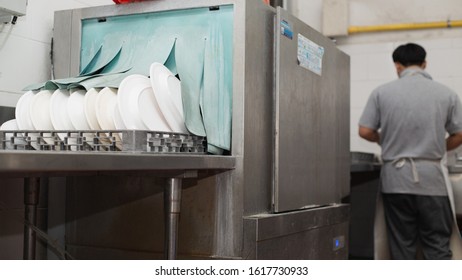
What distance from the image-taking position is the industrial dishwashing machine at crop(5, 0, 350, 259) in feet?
5.04

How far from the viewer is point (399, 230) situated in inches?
112

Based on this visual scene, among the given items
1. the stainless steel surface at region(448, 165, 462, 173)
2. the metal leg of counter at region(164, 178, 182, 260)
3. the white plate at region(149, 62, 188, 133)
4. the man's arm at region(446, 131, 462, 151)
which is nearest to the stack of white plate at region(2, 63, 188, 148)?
the white plate at region(149, 62, 188, 133)

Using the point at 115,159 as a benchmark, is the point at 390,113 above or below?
above

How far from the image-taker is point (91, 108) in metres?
1.43

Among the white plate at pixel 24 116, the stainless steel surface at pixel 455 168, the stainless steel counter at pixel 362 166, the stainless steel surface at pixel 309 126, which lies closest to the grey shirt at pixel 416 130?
the stainless steel counter at pixel 362 166

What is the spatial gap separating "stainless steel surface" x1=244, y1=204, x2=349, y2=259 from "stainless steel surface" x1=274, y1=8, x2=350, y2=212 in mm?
45

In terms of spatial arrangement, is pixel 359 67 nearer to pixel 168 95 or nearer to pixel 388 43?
pixel 388 43

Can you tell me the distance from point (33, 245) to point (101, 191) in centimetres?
Answer: 27

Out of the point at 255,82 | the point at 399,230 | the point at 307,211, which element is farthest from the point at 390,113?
the point at 255,82

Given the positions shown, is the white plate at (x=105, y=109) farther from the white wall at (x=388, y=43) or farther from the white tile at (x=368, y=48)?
the white tile at (x=368, y=48)

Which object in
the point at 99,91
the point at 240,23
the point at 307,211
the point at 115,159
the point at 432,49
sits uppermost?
the point at 432,49

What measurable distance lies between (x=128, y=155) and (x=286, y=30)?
2.75 ft

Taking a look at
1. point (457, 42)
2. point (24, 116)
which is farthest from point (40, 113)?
point (457, 42)

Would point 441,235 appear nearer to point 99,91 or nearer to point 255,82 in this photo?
point 255,82
